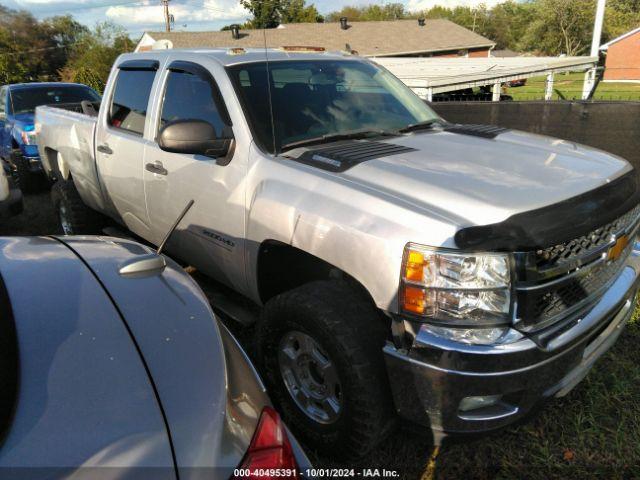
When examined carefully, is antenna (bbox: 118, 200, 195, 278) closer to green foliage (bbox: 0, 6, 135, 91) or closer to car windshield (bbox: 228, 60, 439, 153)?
car windshield (bbox: 228, 60, 439, 153)

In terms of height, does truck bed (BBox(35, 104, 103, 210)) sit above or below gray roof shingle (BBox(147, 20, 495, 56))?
below

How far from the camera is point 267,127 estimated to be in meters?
2.92

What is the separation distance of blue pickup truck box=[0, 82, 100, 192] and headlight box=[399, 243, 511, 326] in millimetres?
7058

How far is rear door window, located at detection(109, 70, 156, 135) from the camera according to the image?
3.91m

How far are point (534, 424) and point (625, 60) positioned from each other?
66.6m

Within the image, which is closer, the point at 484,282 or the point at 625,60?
the point at 484,282

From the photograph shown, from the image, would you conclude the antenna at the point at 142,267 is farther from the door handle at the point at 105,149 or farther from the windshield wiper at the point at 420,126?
the door handle at the point at 105,149

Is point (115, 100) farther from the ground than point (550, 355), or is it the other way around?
point (115, 100)

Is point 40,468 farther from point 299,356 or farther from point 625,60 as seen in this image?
point 625,60

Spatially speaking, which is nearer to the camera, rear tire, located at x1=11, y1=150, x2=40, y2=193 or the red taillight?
the red taillight

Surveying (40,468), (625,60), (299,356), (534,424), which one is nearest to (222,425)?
(40,468)

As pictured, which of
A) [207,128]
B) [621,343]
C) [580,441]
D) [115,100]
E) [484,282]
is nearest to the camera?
[484,282]

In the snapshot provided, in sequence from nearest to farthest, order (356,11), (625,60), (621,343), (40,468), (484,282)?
(40,468)
(484,282)
(621,343)
(625,60)
(356,11)

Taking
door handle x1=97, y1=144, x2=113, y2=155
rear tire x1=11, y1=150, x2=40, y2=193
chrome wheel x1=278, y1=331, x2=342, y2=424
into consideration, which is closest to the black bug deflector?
chrome wheel x1=278, y1=331, x2=342, y2=424
